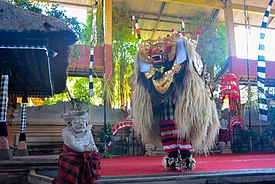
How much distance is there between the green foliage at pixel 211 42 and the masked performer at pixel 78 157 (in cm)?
1248

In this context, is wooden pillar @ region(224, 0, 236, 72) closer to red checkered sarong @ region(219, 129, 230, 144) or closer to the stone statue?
red checkered sarong @ region(219, 129, 230, 144)

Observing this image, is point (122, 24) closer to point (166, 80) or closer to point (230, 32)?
point (230, 32)

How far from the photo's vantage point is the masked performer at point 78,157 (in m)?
2.04

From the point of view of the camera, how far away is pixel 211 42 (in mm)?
14539

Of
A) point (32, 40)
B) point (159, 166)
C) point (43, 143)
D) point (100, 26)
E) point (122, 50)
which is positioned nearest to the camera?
point (159, 166)

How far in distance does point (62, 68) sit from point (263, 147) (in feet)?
20.9

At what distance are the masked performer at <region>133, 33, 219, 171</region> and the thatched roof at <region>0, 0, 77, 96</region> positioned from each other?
4.47ft

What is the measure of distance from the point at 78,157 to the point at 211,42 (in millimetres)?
13438

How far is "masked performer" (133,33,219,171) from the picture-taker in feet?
10.4

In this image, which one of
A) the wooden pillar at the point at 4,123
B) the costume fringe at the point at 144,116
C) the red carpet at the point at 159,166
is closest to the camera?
the red carpet at the point at 159,166

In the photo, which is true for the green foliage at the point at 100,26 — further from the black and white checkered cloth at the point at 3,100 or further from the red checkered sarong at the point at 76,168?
the red checkered sarong at the point at 76,168

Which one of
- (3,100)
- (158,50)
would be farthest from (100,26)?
(158,50)

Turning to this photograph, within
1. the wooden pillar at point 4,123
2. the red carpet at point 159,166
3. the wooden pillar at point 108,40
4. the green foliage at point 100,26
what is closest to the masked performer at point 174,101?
the red carpet at point 159,166

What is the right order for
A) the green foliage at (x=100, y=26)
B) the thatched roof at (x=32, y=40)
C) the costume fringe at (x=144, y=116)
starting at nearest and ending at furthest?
the costume fringe at (x=144, y=116) → the thatched roof at (x=32, y=40) → the green foliage at (x=100, y=26)
